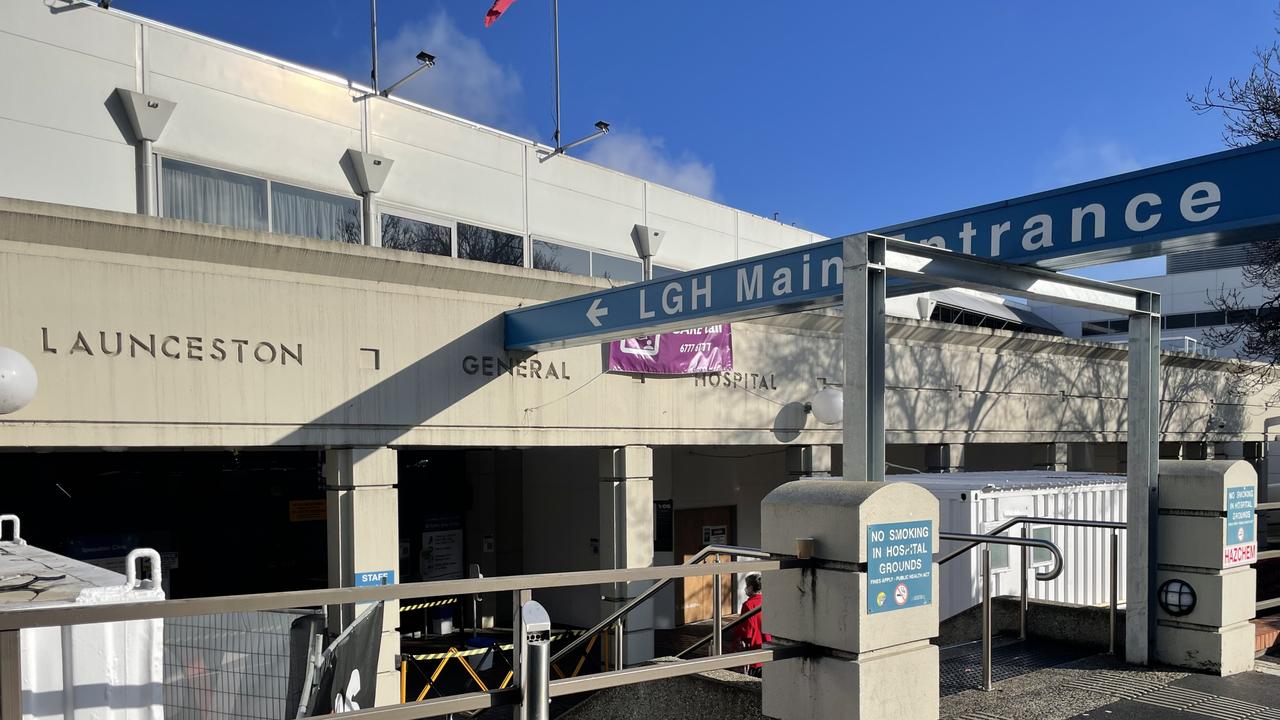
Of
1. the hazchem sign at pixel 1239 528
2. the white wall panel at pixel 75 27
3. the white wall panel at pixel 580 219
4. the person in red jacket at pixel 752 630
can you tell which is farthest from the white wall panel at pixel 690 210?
the hazchem sign at pixel 1239 528

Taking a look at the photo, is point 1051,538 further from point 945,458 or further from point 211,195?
point 211,195

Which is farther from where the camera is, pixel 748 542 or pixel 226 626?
pixel 748 542

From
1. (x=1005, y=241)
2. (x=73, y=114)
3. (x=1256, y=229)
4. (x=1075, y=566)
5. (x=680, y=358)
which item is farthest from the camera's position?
(x=680, y=358)

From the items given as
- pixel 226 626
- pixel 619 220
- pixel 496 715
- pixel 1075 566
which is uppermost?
pixel 619 220

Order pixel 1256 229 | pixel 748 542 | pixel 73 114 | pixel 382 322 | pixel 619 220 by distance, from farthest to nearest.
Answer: pixel 748 542, pixel 619 220, pixel 382 322, pixel 73 114, pixel 1256 229

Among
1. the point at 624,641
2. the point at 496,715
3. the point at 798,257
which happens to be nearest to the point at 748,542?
the point at 624,641

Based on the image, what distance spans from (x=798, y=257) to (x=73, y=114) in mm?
7302

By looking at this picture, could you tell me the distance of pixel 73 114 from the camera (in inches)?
381

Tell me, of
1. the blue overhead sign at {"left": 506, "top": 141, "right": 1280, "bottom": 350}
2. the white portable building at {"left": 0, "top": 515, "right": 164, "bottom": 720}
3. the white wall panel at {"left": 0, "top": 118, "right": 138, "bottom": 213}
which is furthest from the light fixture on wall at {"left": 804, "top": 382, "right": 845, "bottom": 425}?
the white portable building at {"left": 0, "top": 515, "right": 164, "bottom": 720}

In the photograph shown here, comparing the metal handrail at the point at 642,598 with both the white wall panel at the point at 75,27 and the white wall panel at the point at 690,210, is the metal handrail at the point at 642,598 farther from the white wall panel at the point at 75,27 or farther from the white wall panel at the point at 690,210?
the white wall panel at the point at 690,210

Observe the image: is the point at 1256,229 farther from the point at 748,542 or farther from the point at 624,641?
the point at 748,542

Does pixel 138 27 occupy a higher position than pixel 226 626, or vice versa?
pixel 138 27

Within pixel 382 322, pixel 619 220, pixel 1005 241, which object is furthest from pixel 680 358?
pixel 1005 241

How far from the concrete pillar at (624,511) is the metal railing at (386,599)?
319 inches
